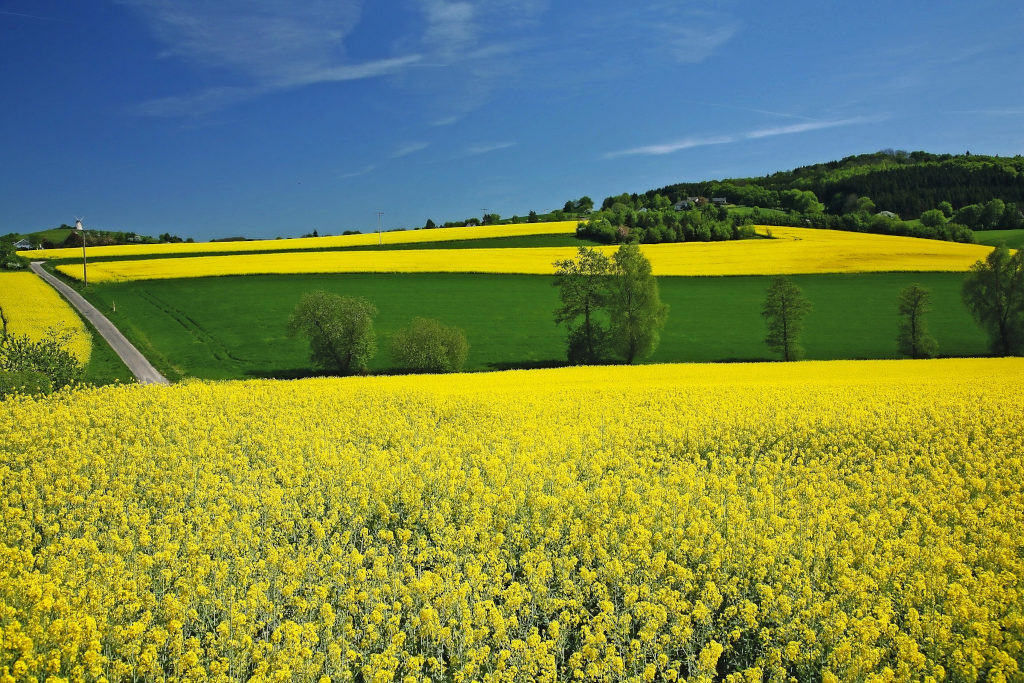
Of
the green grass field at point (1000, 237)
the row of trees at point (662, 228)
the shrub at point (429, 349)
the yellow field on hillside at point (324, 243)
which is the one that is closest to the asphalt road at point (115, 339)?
the shrub at point (429, 349)

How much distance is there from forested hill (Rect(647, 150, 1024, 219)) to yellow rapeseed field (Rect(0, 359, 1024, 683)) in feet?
394

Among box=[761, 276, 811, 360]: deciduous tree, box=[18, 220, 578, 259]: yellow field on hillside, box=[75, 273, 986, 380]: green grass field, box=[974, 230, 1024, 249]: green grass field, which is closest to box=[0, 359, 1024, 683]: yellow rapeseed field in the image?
box=[75, 273, 986, 380]: green grass field

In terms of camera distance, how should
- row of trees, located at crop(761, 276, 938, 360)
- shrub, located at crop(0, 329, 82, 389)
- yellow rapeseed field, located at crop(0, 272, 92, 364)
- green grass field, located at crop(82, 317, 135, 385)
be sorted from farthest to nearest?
1. row of trees, located at crop(761, 276, 938, 360)
2. yellow rapeseed field, located at crop(0, 272, 92, 364)
3. green grass field, located at crop(82, 317, 135, 385)
4. shrub, located at crop(0, 329, 82, 389)

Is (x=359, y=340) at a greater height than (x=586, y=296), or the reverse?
(x=586, y=296)

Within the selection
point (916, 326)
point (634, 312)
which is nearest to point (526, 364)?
point (634, 312)

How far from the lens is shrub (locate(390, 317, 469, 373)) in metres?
38.6

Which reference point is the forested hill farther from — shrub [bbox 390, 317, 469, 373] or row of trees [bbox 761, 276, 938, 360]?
shrub [bbox 390, 317, 469, 373]

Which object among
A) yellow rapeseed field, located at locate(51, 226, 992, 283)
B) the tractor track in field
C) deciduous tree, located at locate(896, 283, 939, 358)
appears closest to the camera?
the tractor track in field

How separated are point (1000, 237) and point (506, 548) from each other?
345 feet

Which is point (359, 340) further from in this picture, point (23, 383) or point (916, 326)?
point (916, 326)

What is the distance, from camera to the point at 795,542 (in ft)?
27.2

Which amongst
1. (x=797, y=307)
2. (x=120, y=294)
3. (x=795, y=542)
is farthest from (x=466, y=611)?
(x=120, y=294)

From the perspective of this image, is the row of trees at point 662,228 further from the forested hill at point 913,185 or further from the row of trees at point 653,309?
the row of trees at point 653,309

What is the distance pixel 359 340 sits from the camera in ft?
131
